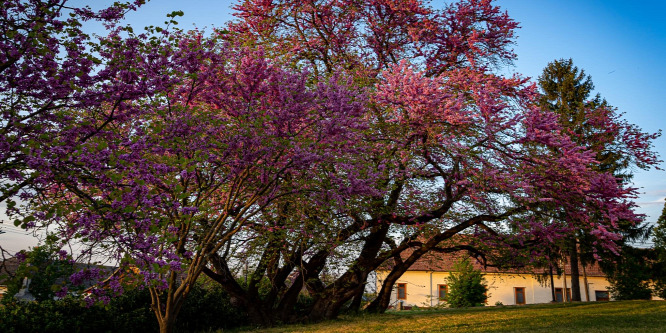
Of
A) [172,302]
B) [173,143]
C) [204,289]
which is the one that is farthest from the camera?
[204,289]

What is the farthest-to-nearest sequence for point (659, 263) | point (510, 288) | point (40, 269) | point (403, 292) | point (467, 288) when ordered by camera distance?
point (403, 292), point (510, 288), point (467, 288), point (659, 263), point (40, 269)

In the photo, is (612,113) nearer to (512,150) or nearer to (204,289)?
(512,150)

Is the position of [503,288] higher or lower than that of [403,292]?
higher

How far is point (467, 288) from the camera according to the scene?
29.7 meters

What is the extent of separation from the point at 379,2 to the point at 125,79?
10469 millimetres

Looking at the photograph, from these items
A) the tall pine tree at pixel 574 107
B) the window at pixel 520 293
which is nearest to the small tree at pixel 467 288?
the tall pine tree at pixel 574 107

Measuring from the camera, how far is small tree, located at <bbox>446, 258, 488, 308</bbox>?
29.5 meters

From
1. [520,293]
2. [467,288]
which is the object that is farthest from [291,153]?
[520,293]

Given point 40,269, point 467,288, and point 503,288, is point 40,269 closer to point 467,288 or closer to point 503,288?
point 467,288

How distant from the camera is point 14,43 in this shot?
212 inches

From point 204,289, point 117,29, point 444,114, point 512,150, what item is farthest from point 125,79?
point 204,289

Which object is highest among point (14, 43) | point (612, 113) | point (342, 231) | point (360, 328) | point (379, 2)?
point (379, 2)

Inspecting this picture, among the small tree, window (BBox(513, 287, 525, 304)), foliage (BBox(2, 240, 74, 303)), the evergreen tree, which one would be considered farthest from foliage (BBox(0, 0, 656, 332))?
window (BBox(513, 287, 525, 304))

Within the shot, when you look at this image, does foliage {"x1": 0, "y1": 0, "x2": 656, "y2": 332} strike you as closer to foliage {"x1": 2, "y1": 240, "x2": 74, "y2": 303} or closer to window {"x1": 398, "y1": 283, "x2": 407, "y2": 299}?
foliage {"x1": 2, "y1": 240, "x2": 74, "y2": 303}
